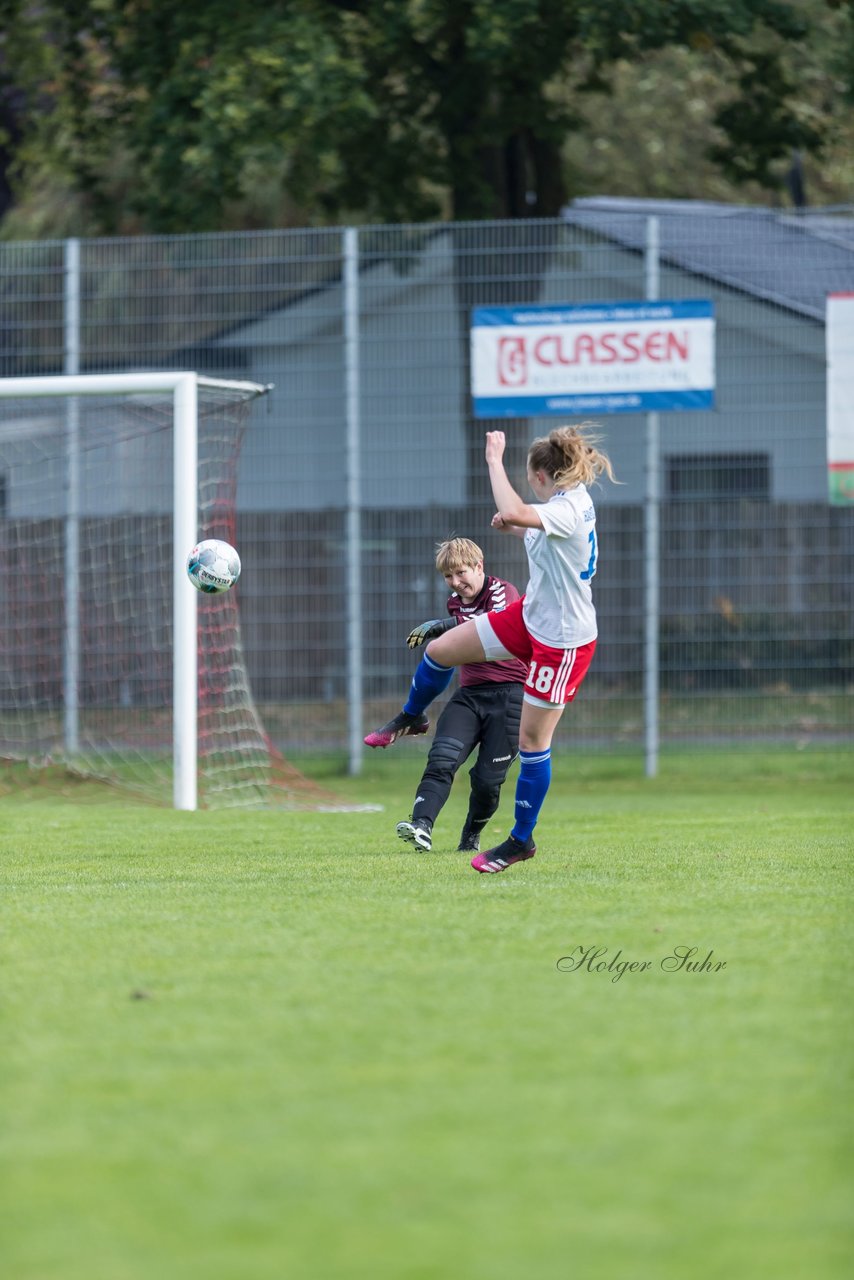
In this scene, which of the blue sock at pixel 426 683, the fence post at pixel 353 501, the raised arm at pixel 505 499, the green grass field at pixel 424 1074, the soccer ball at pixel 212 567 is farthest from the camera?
the fence post at pixel 353 501

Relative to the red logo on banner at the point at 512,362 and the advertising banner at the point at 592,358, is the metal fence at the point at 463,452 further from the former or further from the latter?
the red logo on banner at the point at 512,362

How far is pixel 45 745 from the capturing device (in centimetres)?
1262

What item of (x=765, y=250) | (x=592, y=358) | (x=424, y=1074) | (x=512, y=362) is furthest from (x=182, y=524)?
(x=424, y=1074)

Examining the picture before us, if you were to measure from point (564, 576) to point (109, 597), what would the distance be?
662 cm

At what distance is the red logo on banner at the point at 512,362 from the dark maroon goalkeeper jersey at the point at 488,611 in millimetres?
4846

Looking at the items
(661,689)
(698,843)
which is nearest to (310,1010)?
(698,843)

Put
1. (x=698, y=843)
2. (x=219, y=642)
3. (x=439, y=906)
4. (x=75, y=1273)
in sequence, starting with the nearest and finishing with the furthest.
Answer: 1. (x=75, y=1273)
2. (x=439, y=906)
3. (x=698, y=843)
4. (x=219, y=642)

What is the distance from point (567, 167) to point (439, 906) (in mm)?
16127

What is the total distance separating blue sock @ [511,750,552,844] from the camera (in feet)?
22.2

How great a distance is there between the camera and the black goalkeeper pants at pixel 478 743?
24.8 ft

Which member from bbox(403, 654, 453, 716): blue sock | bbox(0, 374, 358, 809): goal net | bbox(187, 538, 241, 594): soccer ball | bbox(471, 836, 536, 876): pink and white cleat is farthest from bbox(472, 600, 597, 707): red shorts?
bbox(0, 374, 358, 809): goal net

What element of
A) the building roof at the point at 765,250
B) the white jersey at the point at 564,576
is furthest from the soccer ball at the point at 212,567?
the building roof at the point at 765,250

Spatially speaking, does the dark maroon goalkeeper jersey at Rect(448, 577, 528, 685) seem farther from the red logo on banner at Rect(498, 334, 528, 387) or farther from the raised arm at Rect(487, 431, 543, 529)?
the red logo on banner at Rect(498, 334, 528, 387)

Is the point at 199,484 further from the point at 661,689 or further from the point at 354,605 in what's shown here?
the point at 661,689
